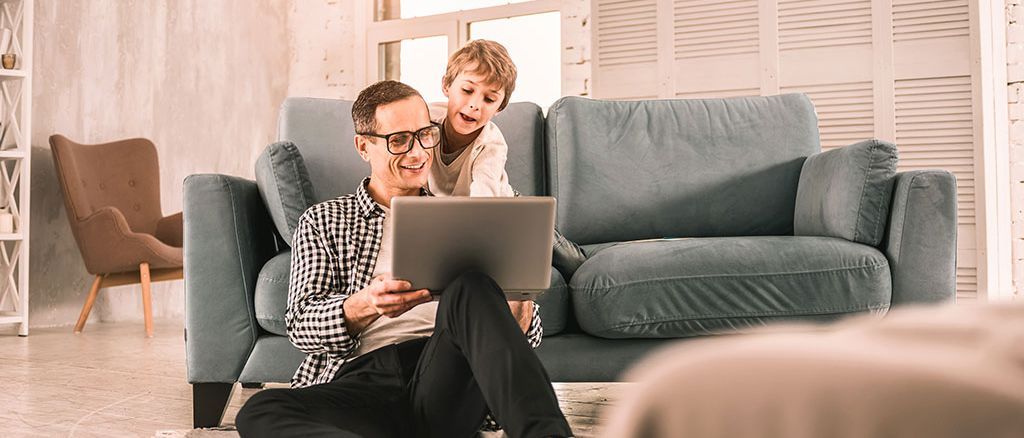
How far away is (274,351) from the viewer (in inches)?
77.2

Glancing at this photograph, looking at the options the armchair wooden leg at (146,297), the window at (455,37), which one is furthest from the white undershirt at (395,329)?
the window at (455,37)

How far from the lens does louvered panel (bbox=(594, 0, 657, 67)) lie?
16.4ft

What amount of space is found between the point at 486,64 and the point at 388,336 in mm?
789

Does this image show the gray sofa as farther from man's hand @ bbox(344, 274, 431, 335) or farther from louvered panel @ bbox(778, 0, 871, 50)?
louvered panel @ bbox(778, 0, 871, 50)

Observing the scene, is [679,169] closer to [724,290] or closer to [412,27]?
[724,290]

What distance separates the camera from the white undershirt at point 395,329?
1477mm

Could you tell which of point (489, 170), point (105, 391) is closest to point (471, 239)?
point (489, 170)

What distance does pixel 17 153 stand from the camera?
3977 mm

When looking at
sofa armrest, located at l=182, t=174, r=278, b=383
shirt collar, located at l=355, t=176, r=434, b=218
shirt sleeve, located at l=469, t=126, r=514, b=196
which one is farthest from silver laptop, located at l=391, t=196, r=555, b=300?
sofa armrest, located at l=182, t=174, r=278, b=383

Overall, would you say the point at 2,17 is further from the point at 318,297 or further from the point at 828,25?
the point at 828,25

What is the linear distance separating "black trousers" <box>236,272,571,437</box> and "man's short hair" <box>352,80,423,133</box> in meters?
0.41

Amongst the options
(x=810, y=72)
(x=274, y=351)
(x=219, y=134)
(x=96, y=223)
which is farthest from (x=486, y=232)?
(x=219, y=134)

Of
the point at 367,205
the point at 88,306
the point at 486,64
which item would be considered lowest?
the point at 88,306

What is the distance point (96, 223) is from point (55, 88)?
3.02 ft
